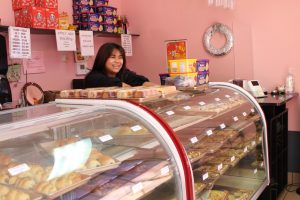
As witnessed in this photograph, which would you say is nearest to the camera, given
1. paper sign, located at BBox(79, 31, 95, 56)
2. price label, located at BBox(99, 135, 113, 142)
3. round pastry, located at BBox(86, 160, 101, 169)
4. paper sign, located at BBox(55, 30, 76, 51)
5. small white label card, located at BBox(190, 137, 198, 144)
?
round pastry, located at BBox(86, 160, 101, 169)

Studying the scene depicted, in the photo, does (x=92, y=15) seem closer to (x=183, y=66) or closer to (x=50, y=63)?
(x=50, y=63)

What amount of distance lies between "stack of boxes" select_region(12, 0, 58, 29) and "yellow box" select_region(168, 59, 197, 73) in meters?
1.77

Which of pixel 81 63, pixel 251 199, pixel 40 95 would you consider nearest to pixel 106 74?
pixel 40 95

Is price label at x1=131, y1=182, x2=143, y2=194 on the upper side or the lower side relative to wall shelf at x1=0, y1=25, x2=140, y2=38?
lower

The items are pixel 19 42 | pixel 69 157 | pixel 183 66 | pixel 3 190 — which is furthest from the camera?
pixel 19 42

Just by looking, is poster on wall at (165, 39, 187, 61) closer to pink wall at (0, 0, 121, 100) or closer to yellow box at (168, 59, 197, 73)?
pink wall at (0, 0, 121, 100)

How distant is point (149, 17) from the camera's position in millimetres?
5137

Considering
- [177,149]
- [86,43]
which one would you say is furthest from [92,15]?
[177,149]

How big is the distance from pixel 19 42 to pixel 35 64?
0.59 m

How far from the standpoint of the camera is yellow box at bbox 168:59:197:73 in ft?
8.06

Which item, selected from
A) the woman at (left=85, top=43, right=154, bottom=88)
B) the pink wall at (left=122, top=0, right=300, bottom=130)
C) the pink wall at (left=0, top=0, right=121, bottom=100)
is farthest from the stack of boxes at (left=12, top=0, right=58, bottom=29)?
the pink wall at (left=122, top=0, right=300, bottom=130)

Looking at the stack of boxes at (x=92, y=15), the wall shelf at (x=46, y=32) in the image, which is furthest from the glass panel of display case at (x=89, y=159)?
the stack of boxes at (x=92, y=15)

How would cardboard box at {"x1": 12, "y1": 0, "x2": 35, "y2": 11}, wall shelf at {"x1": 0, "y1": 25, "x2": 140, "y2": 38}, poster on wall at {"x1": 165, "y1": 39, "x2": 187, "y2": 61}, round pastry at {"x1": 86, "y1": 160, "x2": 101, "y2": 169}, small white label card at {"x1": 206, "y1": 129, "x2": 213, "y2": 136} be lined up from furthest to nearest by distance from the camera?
poster on wall at {"x1": 165, "y1": 39, "x2": 187, "y2": 61}
cardboard box at {"x1": 12, "y1": 0, "x2": 35, "y2": 11}
wall shelf at {"x1": 0, "y1": 25, "x2": 140, "y2": 38}
small white label card at {"x1": 206, "y1": 129, "x2": 213, "y2": 136}
round pastry at {"x1": 86, "y1": 160, "x2": 101, "y2": 169}

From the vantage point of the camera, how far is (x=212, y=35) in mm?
4625
